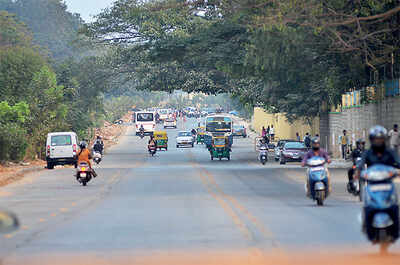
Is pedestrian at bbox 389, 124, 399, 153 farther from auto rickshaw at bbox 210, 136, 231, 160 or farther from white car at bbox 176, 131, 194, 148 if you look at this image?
white car at bbox 176, 131, 194, 148

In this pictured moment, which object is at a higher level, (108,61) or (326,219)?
(108,61)

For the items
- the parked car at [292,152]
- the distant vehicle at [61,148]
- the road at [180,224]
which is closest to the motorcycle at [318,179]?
the road at [180,224]

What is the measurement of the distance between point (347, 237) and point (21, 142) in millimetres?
34651

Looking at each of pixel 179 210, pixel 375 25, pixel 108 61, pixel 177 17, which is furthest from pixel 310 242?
pixel 108 61

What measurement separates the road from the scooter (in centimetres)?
32

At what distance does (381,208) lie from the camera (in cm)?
1304

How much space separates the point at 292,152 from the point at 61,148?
14.8m

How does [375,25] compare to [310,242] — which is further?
[375,25]

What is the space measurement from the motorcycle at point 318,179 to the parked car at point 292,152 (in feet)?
101

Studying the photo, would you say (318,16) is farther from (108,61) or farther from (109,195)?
(108,61)

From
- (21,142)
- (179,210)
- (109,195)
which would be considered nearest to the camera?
(179,210)

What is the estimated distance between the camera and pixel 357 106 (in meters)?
56.8

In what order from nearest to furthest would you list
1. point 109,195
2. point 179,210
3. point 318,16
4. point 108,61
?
1. point 179,210
2. point 109,195
3. point 318,16
4. point 108,61

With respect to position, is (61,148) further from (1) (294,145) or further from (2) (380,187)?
(2) (380,187)
